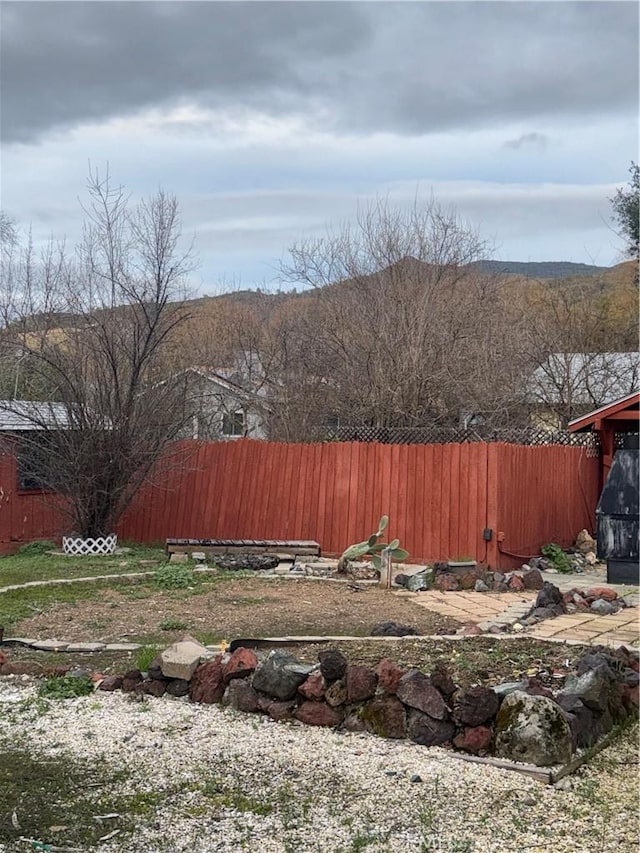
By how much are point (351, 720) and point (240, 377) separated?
17502 millimetres

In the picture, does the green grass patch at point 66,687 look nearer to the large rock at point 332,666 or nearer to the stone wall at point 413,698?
the stone wall at point 413,698

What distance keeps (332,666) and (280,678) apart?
339mm

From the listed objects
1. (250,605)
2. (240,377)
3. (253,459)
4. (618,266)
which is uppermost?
(618,266)

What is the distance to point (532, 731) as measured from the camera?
427cm

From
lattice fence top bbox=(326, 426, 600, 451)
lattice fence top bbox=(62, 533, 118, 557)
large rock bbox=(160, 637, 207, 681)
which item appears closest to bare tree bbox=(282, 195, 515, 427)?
lattice fence top bbox=(326, 426, 600, 451)

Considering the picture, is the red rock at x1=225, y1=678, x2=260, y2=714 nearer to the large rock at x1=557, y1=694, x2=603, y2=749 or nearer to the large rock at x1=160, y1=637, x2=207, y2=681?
the large rock at x1=160, y1=637, x2=207, y2=681

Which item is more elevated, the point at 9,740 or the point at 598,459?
the point at 598,459

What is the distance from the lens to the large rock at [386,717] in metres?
4.56

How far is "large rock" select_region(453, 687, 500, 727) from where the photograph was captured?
441 centimetres

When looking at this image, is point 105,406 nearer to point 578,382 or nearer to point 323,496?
point 323,496

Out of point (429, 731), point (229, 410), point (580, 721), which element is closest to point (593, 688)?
point (580, 721)

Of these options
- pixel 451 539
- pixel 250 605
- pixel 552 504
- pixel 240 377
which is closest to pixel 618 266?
pixel 240 377

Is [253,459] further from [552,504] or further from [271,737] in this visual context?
[271,737]

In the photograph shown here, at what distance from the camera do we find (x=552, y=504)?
12992 millimetres
